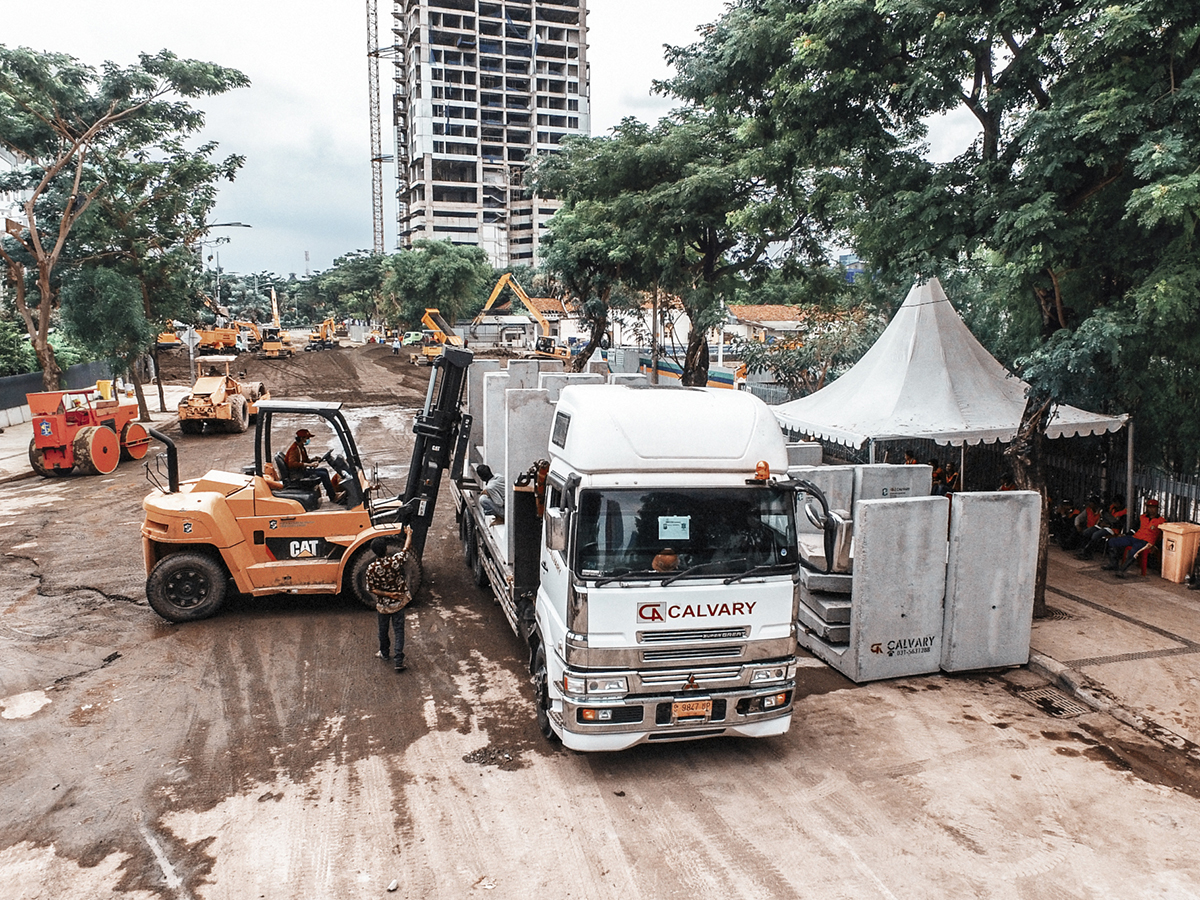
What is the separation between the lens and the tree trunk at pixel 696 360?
21766 millimetres

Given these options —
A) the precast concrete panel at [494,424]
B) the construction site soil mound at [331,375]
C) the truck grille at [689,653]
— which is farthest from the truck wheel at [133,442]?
the truck grille at [689,653]

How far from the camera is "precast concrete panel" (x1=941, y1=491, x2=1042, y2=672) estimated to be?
8633 millimetres

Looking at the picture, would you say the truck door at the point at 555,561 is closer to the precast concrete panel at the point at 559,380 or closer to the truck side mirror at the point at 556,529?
the truck side mirror at the point at 556,529

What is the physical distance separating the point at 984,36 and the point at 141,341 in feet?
79.7

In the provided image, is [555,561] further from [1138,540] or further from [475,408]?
[1138,540]

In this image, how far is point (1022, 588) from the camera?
880 centimetres

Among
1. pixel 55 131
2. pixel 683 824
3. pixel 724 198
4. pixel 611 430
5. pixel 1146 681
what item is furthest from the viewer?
pixel 55 131

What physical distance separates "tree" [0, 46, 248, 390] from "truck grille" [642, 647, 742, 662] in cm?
2253

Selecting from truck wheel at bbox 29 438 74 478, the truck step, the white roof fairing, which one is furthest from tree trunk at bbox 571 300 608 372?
the white roof fairing

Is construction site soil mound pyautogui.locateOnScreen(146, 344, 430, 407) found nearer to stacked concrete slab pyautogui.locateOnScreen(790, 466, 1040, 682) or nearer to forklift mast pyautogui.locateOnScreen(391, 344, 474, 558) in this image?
forklift mast pyautogui.locateOnScreen(391, 344, 474, 558)

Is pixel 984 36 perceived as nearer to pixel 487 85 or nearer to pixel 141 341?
pixel 141 341

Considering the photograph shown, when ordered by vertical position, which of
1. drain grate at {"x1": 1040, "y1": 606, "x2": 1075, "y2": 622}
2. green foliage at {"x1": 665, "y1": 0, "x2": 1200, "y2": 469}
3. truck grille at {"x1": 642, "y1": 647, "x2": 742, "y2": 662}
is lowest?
drain grate at {"x1": 1040, "y1": 606, "x2": 1075, "y2": 622}

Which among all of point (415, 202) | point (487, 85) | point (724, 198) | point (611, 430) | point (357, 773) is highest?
point (487, 85)

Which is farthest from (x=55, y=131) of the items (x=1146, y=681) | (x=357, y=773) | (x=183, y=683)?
(x=1146, y=681)
